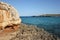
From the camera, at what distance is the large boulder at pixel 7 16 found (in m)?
12.2

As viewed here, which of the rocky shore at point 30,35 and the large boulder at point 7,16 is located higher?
the large boulder at point 7,16

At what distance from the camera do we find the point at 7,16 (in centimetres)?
1276

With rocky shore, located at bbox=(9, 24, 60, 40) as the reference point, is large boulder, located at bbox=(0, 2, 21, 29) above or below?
above

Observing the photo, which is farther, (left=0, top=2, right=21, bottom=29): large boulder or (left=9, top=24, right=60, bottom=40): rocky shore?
(left=9, top=24, right=60, bottom=40): rocky shore

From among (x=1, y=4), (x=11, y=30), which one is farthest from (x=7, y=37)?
(x=1, y=4)

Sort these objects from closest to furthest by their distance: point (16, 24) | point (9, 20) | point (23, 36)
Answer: point (9, 20)
point (16, 24)
point (23, 36)

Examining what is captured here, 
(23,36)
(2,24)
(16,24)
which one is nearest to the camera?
(2,24)

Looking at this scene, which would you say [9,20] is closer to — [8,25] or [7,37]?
[8,25]

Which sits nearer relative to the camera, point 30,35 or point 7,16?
point 7,16

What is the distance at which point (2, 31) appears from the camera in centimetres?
1270

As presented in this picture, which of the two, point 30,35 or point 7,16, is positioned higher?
point 7,16

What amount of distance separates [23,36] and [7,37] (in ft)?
20.5

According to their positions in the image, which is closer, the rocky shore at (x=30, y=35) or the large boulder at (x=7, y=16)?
the large boulder at (x=7, y=16)

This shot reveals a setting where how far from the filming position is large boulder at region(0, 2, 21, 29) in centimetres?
1223
